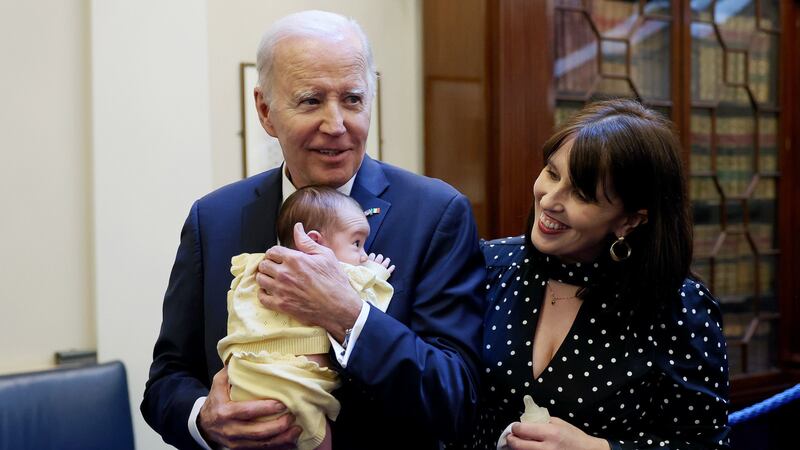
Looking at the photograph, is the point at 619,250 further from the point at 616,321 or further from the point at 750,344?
the point at 750,344

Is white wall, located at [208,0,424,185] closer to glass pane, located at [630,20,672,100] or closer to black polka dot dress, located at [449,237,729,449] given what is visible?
glass pane, located at [630,20,672,100]

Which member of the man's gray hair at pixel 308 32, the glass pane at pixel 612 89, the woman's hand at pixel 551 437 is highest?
the glass pane at pixel 612 89

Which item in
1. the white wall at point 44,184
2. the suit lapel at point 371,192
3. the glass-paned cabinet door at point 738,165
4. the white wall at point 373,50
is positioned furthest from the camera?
the glass-paned cabinet door at point 738,165

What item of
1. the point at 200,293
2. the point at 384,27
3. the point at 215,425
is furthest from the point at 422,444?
the point at 384,27

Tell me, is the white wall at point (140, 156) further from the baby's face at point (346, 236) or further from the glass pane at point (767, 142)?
the glass pane at point (767, 142)

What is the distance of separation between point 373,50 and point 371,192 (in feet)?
7.68

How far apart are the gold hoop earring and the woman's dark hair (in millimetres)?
26

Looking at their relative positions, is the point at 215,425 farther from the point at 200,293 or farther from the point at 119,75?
the point at 119,75

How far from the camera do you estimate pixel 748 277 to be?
14.9 ft

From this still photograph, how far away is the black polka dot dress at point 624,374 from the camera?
1731 millimetres

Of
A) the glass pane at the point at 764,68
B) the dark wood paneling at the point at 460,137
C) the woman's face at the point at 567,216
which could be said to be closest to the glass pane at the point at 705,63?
the glass pane at the point at 764,68


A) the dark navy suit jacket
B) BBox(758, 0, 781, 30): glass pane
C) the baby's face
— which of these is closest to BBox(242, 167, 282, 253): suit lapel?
the dark navy suit jacket

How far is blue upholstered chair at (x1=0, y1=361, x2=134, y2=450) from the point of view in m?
2.93

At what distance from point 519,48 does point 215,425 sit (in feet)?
8.38
